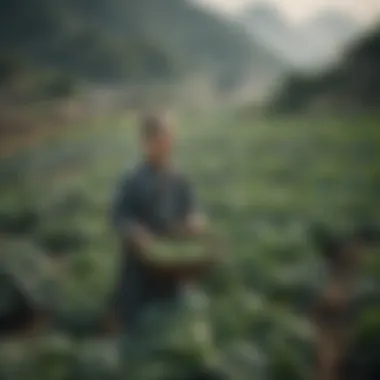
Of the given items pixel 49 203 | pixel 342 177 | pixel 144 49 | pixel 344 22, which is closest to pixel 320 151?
pixel 342 177

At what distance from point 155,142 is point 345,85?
0.86m

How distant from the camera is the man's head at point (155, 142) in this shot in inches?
118

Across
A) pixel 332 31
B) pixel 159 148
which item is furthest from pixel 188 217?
pixel 332 31

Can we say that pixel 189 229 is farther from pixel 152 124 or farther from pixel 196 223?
pixel 152 124

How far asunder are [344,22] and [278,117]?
501mm

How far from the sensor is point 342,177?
317 cm

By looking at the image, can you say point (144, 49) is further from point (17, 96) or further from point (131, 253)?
point (131, 253)

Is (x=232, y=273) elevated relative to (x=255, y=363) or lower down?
elevated

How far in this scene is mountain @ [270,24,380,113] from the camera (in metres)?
3.19

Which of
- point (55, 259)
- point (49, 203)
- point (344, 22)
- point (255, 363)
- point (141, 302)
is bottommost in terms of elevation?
point (255, 363)

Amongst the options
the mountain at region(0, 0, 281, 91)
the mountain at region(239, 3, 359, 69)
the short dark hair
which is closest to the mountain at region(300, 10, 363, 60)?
the mountain at region(239, 3, 359, 69)

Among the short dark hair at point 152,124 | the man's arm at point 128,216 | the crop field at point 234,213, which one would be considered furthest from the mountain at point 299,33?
the man's arm at point 128,216

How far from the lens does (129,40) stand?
3.14 m

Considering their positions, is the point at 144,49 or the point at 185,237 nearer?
the point at 185,237
